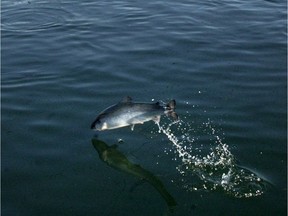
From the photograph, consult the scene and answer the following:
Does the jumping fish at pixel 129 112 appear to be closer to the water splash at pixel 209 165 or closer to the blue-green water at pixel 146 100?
the blue-green water at pixel 146 100

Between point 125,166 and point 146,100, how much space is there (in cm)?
299

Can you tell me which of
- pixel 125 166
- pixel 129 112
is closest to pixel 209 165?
pixel 125 166

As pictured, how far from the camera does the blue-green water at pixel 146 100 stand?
8336mm

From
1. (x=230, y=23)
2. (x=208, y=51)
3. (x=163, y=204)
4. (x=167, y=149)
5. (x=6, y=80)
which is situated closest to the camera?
(x=163, y=204)

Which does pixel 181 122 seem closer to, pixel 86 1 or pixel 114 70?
pixel 114 70

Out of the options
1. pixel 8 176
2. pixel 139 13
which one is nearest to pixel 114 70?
pixel 8 176

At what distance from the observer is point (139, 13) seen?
19.5 meters

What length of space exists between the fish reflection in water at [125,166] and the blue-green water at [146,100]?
0.39 ft

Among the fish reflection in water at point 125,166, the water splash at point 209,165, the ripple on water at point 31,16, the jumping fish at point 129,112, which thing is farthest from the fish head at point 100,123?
the ripple on water at point 31,16

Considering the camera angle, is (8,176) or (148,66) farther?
(148,66)

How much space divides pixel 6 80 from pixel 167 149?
6.11 metres

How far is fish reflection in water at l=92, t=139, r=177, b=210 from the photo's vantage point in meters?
8.35

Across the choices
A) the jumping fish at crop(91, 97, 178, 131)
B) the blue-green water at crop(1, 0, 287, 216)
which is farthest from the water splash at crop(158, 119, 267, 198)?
the jumping fish at crop(91, 97, 178, 131)

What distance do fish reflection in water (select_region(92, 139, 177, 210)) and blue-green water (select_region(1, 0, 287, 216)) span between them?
0.12 m
